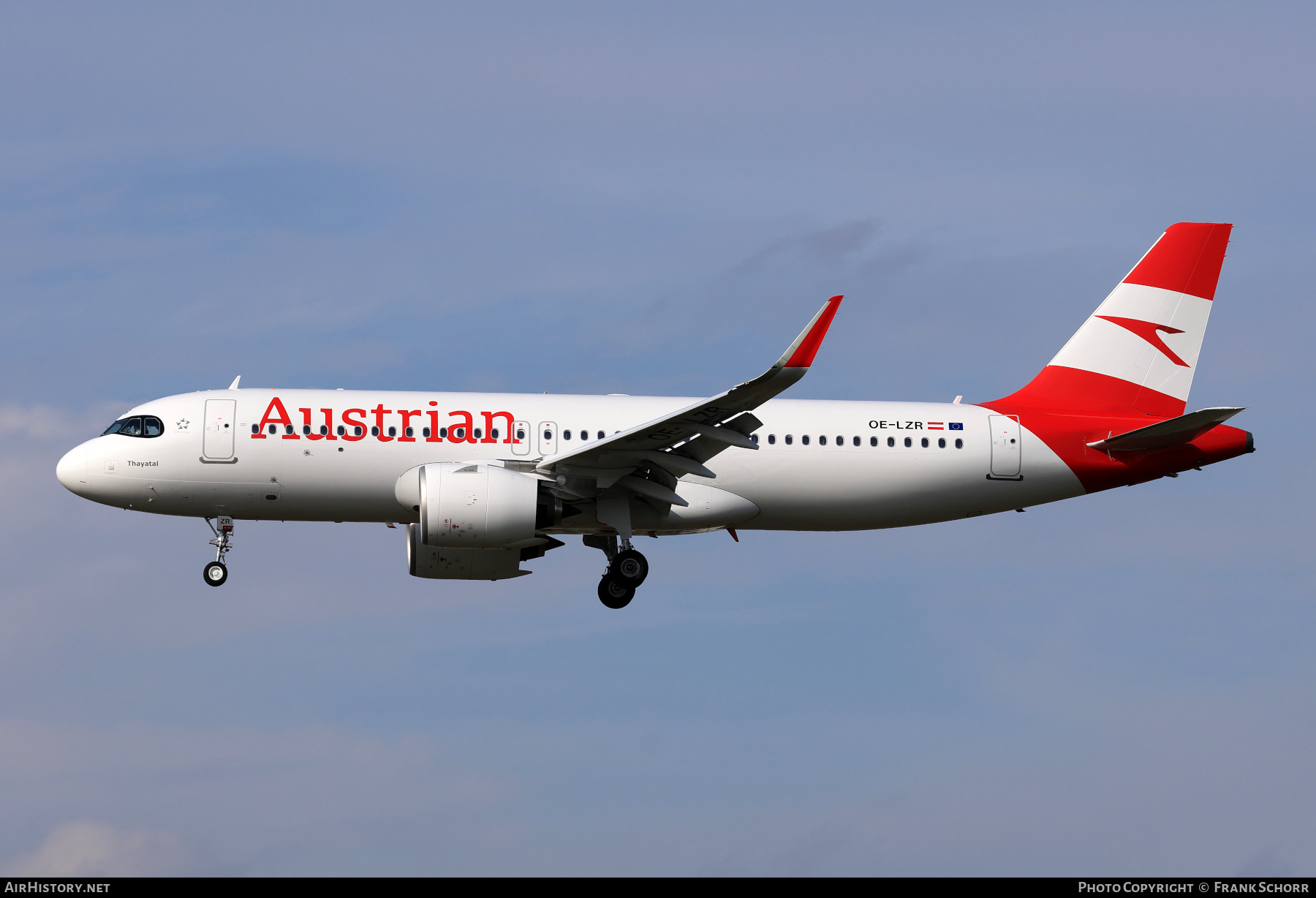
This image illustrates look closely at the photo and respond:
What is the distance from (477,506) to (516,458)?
8.20 ft

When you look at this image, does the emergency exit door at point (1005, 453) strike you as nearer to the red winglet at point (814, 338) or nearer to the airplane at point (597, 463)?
the airplane at point (597, 463)

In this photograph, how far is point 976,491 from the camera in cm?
3388

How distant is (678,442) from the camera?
30.0 meters

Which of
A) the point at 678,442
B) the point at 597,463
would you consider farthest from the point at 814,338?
the point at 597,463

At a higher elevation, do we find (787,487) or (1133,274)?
(1133,274)

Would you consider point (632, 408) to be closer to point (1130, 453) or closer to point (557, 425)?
point (557, 425)

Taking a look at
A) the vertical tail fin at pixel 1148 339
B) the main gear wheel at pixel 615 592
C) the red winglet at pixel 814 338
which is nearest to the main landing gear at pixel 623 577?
the main gear wheel at pixel 615 592

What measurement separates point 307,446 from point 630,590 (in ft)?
24.3

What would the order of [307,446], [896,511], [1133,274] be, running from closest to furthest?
1. [307,446]
2. [896,511]
3. [1133,274]

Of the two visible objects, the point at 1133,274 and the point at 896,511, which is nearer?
the point at 896,511

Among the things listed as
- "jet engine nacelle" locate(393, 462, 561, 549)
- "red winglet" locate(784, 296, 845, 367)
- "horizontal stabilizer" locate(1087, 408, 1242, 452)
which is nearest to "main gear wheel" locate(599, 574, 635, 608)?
"jet engine nacelle" locate(393, 462, 561, 549)

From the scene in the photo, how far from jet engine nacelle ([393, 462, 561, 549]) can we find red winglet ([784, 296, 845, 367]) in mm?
6605

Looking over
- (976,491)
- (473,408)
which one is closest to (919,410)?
(976,491)

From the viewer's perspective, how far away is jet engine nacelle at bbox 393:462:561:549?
96.8 feet
